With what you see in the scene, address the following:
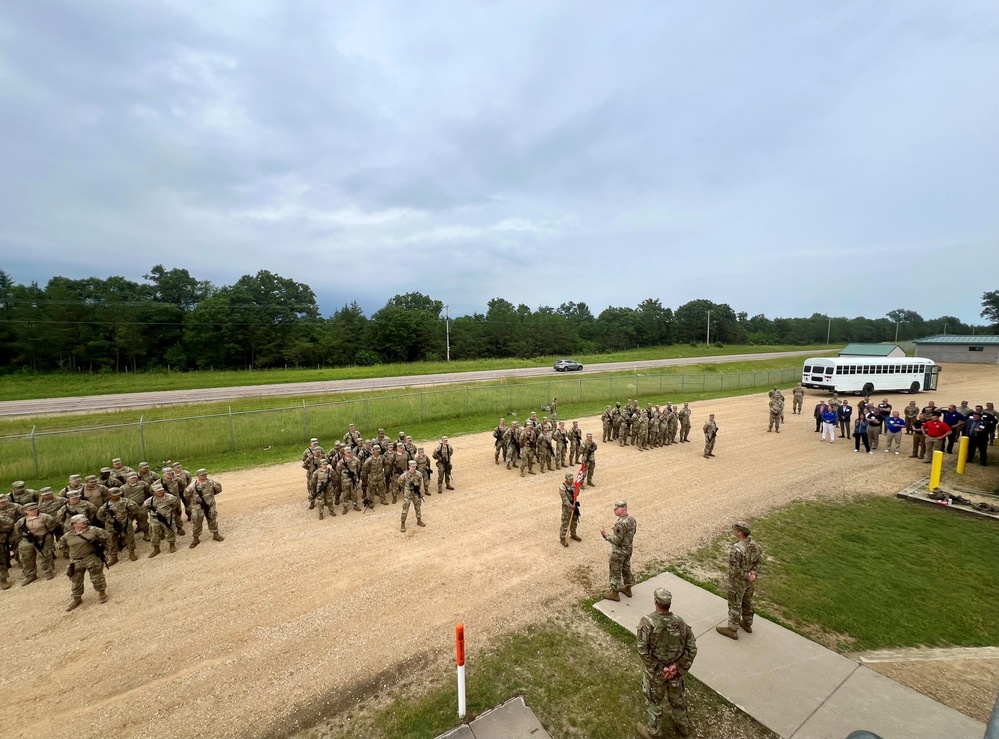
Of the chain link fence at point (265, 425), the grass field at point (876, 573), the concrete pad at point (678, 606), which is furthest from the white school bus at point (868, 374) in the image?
the concrete pad at point (678, 606)

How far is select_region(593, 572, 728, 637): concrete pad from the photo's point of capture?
7.19 m

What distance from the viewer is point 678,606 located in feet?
25.0

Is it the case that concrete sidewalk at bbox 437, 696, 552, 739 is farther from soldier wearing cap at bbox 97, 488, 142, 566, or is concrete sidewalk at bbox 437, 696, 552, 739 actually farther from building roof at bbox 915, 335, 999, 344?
building roof at bbox 915, 335, 999, 344

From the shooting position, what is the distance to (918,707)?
5.49 m

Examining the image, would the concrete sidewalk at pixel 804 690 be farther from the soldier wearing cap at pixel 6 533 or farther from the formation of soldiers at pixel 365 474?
the soldier wearing cap at pixel 6 533

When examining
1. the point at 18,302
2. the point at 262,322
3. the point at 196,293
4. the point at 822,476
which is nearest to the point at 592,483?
the point at 822,476

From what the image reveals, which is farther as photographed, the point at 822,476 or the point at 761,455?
the point at 761,455

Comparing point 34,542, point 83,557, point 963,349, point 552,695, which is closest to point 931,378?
point 963,349

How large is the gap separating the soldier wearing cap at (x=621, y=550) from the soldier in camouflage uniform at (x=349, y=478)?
7207 mm

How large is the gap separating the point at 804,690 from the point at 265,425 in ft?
68.6

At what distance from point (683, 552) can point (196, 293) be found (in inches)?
3293

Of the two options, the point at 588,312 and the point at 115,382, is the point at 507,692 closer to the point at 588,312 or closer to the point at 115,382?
the point at 115,382

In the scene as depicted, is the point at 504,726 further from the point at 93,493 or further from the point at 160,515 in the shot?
the point at 93,493

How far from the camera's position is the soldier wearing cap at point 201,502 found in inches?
396
